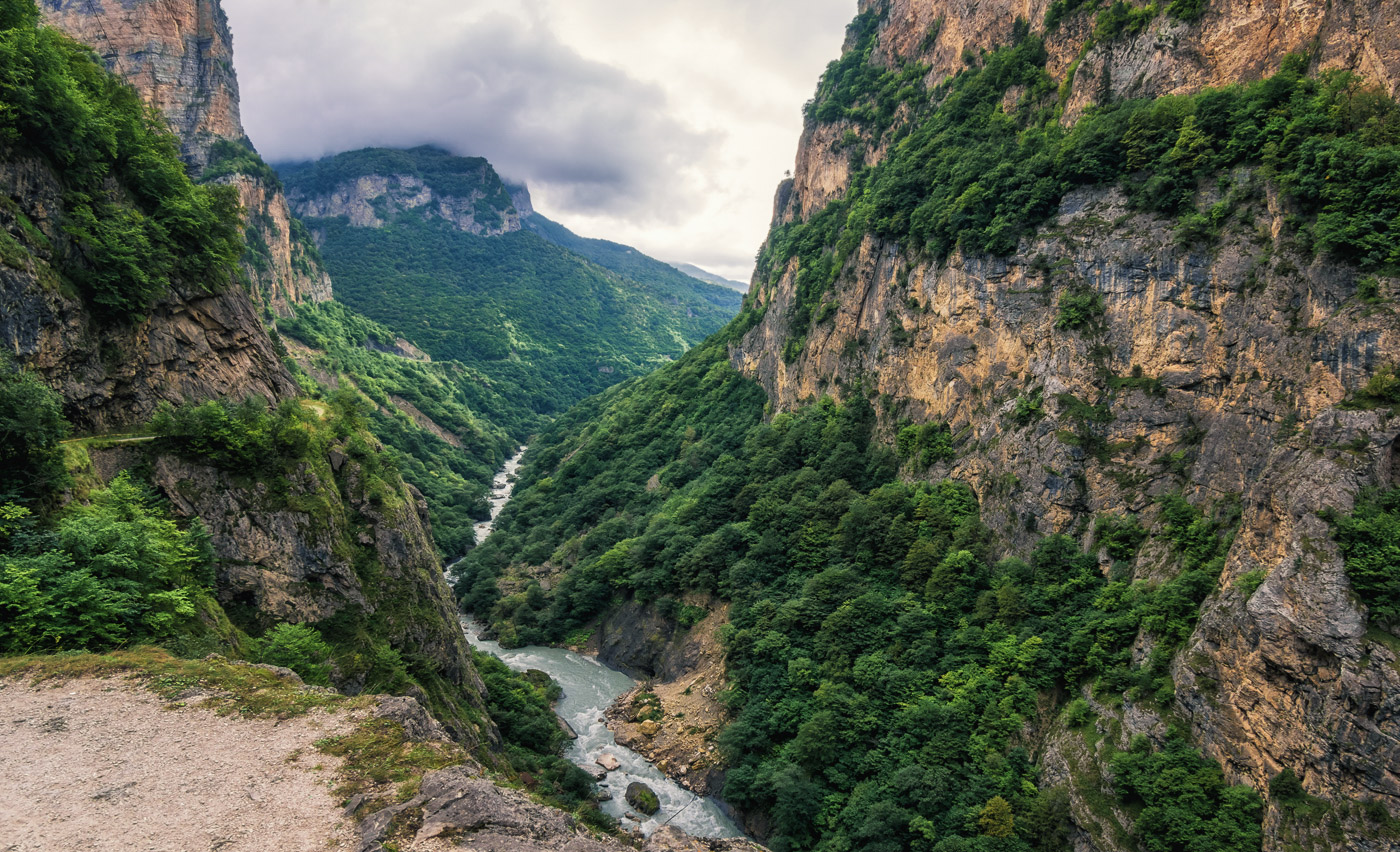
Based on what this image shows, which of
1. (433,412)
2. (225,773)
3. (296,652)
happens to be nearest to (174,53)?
(433,412)

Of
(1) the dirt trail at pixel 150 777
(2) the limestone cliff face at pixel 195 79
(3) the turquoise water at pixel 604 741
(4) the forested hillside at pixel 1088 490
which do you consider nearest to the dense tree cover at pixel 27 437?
(1) the dirt trail at pixel 150 777

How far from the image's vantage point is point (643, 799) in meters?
33.5

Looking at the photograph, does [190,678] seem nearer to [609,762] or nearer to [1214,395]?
[609,762]

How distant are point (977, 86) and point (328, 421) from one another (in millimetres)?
48832

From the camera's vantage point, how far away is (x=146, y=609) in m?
15.8

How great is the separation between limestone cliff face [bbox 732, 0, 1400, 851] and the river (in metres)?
17.2

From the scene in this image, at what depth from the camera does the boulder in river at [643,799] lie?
3322 cm

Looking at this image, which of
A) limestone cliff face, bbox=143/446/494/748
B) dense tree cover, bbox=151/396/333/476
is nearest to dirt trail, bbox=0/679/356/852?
limestone cliff face, bbox=143/446/494/748

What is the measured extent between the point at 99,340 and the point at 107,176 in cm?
687

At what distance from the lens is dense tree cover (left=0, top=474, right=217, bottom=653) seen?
13.9 m

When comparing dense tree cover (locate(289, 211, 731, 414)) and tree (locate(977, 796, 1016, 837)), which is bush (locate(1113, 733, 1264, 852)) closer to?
tree (locate(977, 796, 1016, 837))

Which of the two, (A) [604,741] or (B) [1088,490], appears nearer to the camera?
(B) [1088,490]

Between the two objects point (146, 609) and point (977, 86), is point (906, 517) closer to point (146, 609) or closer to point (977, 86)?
point (977, 86)

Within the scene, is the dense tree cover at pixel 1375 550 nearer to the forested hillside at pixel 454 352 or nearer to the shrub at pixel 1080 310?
the shrub at pixel 1080 310
